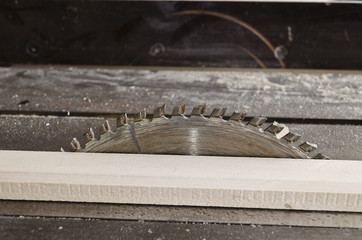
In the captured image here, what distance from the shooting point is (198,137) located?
1.23 meters

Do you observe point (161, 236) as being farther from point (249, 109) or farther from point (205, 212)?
point (249, 109)

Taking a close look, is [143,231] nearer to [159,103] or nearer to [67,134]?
[67,134]

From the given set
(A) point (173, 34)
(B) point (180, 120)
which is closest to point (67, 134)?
(B) point (180, 120)

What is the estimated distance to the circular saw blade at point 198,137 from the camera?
1.19 meters

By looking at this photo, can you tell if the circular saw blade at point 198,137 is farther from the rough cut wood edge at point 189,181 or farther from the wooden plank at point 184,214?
the wooden plank at point 184,214

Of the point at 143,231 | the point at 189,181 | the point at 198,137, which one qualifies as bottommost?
the point at 143,231

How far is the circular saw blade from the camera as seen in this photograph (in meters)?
1.19

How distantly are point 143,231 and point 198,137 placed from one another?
12.4 inches

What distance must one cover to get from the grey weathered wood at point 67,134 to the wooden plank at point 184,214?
26 centimetres

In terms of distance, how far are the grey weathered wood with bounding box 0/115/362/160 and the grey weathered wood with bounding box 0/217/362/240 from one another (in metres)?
0.33

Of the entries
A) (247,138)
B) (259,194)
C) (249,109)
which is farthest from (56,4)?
(259,194)

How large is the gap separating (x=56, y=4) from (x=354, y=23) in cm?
143

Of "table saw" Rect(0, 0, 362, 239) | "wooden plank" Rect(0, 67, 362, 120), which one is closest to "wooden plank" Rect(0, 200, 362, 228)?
"table saw" Rect(0, 0, 362, 239)

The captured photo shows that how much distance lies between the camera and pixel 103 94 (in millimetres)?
1819
